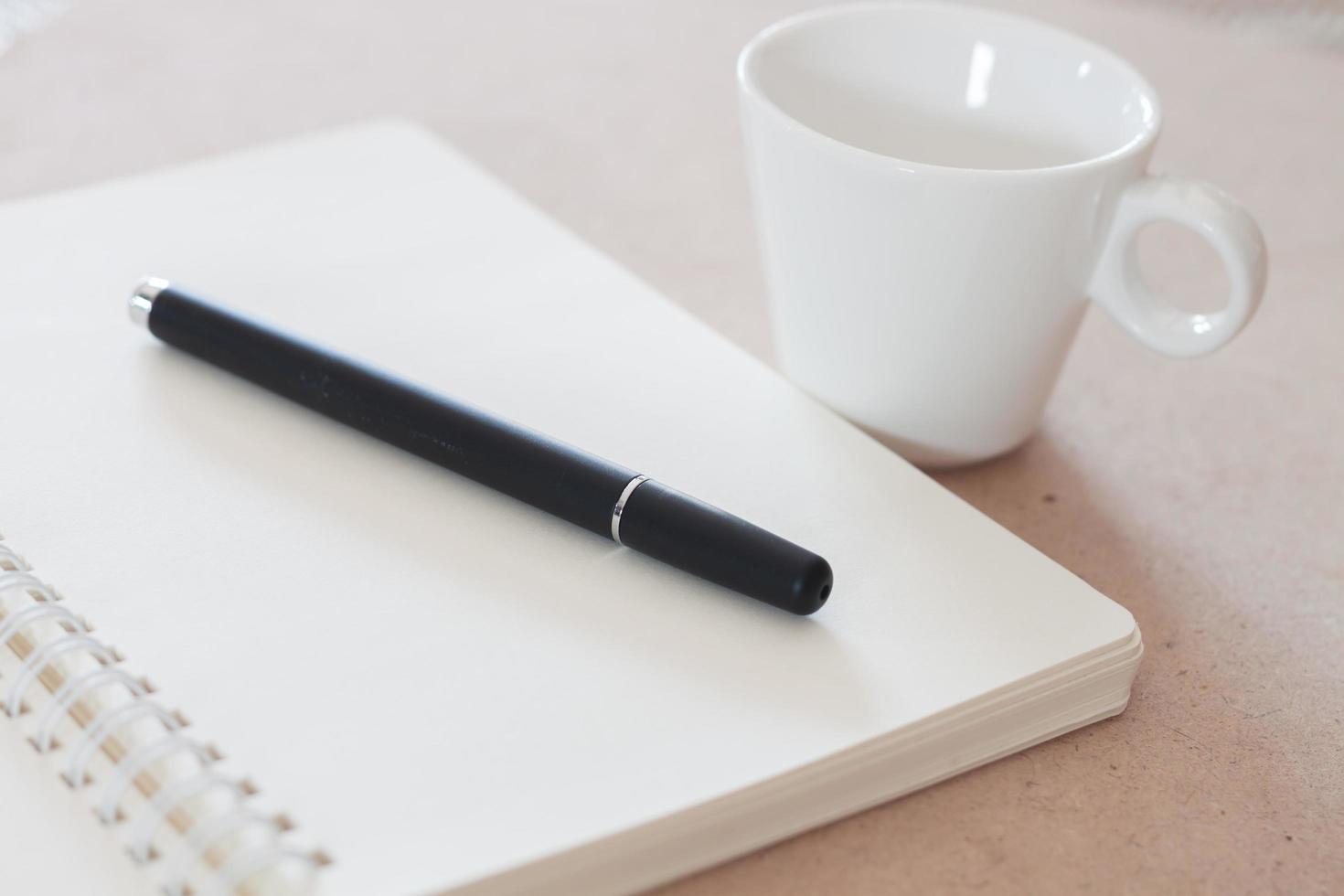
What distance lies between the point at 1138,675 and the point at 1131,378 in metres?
0.20

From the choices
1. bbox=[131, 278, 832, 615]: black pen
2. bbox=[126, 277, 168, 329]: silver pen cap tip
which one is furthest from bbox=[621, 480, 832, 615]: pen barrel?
bbox=[126, 277, 168, 329]: silver pen cap tip

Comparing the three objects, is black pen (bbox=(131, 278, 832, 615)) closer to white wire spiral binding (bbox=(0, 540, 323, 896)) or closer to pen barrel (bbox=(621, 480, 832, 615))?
pen barrel (bbox=(621, 480, 832, 615))

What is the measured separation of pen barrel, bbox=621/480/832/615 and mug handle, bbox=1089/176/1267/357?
6.3 inches

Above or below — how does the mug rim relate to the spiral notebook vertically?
above

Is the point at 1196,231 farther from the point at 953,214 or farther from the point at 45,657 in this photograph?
the point at 45,657

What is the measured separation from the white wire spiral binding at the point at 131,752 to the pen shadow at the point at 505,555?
53 mm

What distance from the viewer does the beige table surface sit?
370 mm

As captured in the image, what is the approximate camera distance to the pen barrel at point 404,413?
0.42m

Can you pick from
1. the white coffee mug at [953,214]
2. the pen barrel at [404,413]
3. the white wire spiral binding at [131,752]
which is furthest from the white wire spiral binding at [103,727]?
the white coffee mug at [953,214]

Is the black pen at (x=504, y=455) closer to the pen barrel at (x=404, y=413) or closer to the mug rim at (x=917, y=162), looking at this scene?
the pen barrel at (x=404, y=413)

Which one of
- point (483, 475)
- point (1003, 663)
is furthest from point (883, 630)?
point (483, 475)

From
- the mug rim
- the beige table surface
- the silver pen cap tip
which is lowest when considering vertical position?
the beige table surface

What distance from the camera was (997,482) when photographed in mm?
513

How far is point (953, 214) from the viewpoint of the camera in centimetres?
43
